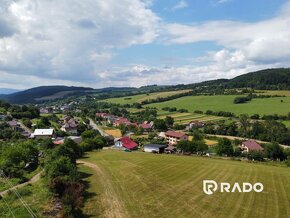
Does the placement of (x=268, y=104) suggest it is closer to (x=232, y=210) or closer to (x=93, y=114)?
(x=93, y=114)

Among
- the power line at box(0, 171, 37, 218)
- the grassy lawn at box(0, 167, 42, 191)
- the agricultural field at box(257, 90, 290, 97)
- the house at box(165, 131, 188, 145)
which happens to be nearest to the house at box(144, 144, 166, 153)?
the house at box(165, 131, 188, 145)

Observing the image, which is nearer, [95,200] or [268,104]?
[95,200]

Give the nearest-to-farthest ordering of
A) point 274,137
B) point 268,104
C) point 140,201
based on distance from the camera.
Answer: point 140,201 → point 274,137 → point 268,104

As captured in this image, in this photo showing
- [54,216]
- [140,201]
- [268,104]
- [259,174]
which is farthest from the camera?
[268,104]

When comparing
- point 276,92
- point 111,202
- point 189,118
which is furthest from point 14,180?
point 276,92

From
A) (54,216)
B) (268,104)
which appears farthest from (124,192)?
(268,104)

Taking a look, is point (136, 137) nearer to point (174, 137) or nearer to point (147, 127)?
point (174, 137)
